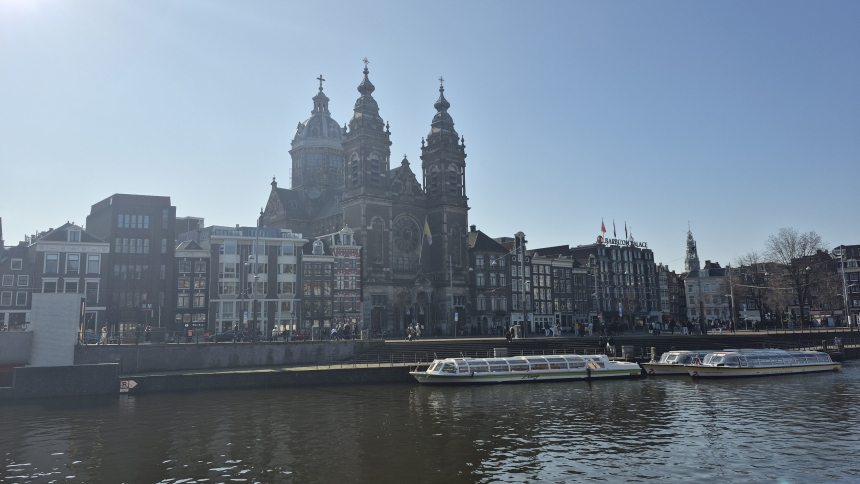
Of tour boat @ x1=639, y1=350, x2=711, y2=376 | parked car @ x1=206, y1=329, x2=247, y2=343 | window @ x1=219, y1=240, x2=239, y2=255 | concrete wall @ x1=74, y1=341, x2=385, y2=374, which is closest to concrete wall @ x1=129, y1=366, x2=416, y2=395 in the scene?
concrete wall @ x1=74, y1=341, x2=385, y2=374

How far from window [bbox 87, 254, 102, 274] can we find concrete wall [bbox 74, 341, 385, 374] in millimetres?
28762

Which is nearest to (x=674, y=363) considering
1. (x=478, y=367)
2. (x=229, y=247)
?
(x=478, y=367)

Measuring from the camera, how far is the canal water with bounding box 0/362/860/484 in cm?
2194

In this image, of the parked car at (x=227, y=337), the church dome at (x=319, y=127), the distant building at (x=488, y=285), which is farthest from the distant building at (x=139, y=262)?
the church dome at (x=319, y=127)

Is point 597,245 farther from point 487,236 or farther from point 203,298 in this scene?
point 203,298

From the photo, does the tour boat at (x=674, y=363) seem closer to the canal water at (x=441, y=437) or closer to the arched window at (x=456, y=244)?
the canal water at (x=441, y=437)

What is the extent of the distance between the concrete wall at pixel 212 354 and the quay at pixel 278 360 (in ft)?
0.25

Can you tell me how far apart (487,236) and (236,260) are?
46.3 m

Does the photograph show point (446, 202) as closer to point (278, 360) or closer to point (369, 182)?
point (369, 182)

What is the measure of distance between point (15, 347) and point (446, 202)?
67.1 meters

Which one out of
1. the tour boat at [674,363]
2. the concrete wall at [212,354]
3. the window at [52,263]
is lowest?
the tour boat at [674,363]

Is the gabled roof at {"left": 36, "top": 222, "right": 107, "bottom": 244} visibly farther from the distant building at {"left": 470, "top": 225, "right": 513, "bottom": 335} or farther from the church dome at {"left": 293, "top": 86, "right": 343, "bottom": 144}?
the church dome at {"left": 293, "top": 86, "right": 343, "bottom": 144}

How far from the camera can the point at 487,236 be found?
112 m

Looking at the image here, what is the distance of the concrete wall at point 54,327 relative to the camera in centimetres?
4828
